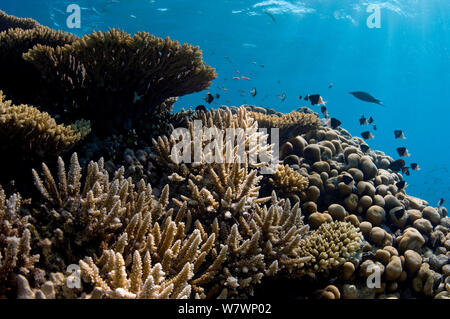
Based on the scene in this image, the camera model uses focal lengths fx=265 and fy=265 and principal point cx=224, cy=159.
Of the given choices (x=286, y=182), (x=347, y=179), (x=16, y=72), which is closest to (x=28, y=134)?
(x=16, y=72)

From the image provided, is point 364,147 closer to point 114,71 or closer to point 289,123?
point 289,123

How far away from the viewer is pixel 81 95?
4.25 meters

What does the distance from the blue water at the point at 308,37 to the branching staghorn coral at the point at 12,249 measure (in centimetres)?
1284

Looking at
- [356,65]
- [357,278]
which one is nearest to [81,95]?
[357,278]

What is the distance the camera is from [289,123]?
6414mm

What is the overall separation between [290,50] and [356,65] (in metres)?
19.6

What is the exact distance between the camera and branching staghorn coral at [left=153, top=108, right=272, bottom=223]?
322 centimetres

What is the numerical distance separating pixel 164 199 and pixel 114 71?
226cm

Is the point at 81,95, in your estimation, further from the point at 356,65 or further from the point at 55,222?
the point at 356,65

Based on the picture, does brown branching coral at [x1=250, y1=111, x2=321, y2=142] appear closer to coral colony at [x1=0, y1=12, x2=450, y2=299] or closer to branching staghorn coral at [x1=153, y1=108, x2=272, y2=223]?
coral colony at [x1=0, y1=12, x2=450, y2=299]

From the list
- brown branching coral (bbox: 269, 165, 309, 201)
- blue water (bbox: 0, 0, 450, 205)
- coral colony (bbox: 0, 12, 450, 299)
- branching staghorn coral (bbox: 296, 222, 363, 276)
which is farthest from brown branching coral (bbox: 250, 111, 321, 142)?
blue water (bbox: 0, 0, 450, 205)

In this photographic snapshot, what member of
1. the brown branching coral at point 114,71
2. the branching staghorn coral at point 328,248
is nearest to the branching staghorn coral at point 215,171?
the branching staghorn coral at point 328,248

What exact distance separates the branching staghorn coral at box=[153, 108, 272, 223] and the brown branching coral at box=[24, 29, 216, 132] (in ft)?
3.27

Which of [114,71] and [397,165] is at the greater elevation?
[114,71]
